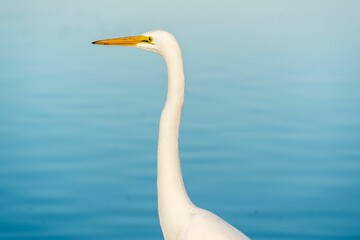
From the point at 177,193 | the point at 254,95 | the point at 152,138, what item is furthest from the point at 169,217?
the point at 254,95

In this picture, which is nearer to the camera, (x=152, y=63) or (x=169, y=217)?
(x=169, y=217)

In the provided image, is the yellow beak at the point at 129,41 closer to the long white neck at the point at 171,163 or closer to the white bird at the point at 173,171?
the white bird at the point at 173,171

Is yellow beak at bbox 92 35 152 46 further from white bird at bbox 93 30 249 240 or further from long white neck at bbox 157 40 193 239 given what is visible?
long white neck at bbox 157 40 193 239

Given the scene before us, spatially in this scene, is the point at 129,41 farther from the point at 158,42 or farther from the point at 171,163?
the point at 171,163

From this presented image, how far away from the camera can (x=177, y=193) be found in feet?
19.7

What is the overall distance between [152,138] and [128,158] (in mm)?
848

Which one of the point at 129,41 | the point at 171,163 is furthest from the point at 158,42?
the point at 171,163

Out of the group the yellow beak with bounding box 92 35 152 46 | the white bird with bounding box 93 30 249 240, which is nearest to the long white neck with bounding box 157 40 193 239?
the white bird with bounding box 93 30 249 240

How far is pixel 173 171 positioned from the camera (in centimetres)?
596

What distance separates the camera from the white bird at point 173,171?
5.75 m

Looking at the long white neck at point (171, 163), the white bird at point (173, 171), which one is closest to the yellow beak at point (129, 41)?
the white bird at point (173, 171)

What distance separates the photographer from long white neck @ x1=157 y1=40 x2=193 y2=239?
581 cm

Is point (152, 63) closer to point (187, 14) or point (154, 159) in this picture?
point (187, 14)

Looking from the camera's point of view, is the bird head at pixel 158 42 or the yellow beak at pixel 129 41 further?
the yellow beak at pixel 129 41
